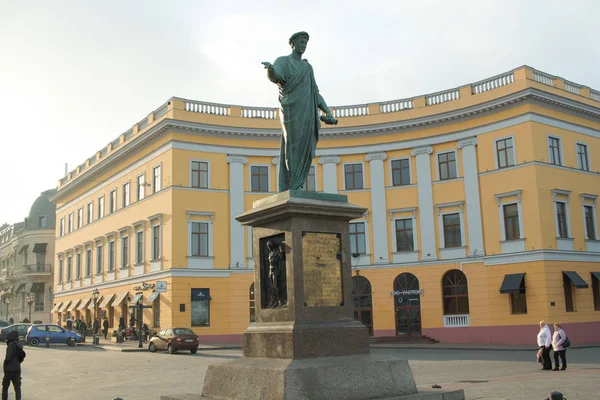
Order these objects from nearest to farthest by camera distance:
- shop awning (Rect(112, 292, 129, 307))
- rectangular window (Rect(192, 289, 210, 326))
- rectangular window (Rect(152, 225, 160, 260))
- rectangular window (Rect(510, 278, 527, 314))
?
1. rectangular window (Rect(510, 278, 527, 314))
2. rectangular window (Rect(192, 289, 210, 326))
3. rectangular window (Rect(152, 225, 160, 260))
4. shop awning (Rect(112, 292, 129, 307))

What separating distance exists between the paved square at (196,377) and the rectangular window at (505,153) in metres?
12.1

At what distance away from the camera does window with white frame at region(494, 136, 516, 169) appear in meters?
35.7

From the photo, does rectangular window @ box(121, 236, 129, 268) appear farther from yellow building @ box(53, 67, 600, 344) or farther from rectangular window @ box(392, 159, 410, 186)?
rectangular window @ box(392, 159, 410, 186)

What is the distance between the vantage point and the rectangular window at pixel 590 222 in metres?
36.6

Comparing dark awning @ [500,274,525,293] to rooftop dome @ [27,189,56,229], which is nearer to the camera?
dark awning @ [500,274,525,293]

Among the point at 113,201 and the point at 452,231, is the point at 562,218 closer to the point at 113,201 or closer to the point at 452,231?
the point at 452,231

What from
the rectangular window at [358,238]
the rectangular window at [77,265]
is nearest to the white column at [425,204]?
the rectangular window at [358,238]

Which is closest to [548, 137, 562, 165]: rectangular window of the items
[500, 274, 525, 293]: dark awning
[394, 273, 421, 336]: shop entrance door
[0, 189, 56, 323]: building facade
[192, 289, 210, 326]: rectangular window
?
[500, 274, 525, 293]: dark awning

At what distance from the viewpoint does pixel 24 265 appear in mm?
75562

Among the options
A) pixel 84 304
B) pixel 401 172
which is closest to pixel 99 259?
pixel 84 304

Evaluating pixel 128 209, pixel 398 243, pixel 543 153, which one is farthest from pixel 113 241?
pixel 543 153

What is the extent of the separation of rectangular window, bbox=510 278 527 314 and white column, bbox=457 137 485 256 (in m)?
2.98

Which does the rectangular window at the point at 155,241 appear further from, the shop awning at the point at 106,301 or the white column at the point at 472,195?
the white column at the point at 472,195

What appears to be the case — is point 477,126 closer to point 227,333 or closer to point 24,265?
point 227,333
